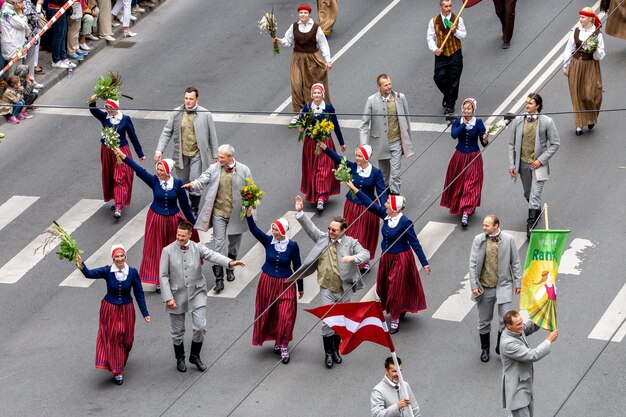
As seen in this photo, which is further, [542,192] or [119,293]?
[542,192]

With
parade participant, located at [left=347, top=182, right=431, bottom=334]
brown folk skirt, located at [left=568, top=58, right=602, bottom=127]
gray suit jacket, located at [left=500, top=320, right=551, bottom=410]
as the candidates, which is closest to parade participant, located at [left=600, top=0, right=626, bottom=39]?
brown folk skirt, located at [left=568, top=58, right=602, bottom=127]

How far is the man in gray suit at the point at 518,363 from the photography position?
1930 centimetres

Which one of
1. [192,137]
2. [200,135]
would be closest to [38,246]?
[192,137]

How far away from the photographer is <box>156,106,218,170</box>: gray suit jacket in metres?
25.3

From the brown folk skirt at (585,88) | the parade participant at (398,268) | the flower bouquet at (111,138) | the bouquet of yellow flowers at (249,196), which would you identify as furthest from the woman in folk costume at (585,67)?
the flower bouquet at (111,138)

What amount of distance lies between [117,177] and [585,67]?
743cm

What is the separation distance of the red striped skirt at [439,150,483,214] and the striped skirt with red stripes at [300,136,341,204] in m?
1.75

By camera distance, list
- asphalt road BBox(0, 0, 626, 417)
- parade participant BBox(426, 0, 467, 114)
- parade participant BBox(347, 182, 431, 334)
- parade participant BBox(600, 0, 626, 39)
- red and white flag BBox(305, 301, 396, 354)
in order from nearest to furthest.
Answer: red and white flag BBox(305, 301, 396, 354)
asphalt road BBox(0, 0, 626, 417)
parade participant BBox(347, 182, 431, 334)
parade participant BBox(426, 0, 467, 114)
parade participant BBox(600, 0, 626, 39)

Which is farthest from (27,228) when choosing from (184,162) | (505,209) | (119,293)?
(505,209)

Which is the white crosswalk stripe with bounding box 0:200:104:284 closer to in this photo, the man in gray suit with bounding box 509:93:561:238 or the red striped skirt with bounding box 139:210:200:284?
the red striped skirt with bounding box 139:210:200:284

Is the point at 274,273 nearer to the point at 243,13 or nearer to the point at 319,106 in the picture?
the point at 319,106

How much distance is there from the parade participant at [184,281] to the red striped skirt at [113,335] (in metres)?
0.57

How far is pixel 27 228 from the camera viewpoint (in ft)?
Result: 85.5

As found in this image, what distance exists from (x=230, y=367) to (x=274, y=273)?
1.32 meters
